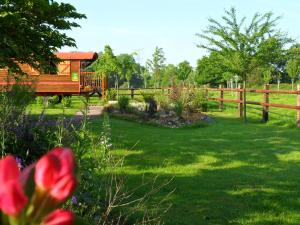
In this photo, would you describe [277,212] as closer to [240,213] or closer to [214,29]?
[240,213]

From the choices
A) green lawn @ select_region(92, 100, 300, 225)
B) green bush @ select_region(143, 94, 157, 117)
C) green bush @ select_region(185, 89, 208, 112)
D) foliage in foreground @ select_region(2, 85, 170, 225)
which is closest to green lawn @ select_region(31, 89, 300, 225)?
green lawn @ select_region(92, 100, 300, 225)

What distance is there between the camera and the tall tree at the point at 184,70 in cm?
6294

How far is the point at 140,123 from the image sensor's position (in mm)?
15641

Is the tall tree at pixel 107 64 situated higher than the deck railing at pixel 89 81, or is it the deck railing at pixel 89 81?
the tall tree at pixel 107 64

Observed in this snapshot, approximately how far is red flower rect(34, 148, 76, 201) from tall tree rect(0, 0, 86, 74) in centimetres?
764

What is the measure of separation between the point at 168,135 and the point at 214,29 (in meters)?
8.02

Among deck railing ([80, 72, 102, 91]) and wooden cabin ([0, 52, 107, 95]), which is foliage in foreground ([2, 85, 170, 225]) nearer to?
wooden cabin ([0, 52, 107, 95])

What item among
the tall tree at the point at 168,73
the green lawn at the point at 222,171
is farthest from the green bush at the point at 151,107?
the tall tree at the point at 168,73

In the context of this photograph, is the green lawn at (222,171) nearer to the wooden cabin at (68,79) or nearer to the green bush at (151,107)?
the green bush at (151,107)

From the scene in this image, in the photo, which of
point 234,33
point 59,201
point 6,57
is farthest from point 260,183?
point 234,33

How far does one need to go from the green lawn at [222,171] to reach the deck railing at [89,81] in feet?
48.8

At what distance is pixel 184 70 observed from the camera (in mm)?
63750

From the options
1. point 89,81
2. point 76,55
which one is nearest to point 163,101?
point 89,81

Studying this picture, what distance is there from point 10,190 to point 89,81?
93.0 ft
